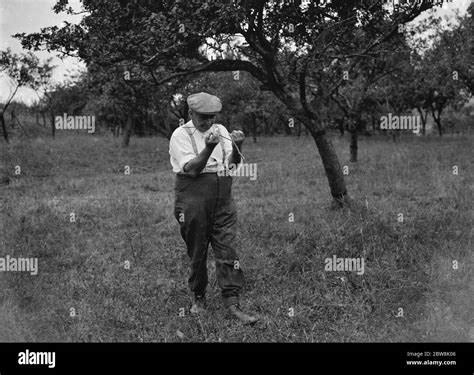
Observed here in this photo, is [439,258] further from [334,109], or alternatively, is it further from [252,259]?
[334,109]

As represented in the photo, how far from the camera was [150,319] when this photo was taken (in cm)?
500

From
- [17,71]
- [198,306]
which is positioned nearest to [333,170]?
[198,306]

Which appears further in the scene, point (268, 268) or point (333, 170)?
point (333, 170)

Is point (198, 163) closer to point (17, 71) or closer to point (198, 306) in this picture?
point (198, 306)

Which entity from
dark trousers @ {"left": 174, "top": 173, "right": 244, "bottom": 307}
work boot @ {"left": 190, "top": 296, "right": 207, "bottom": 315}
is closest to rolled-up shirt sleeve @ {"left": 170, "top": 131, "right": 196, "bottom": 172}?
dark trousers @ {"left": 174, "top": 173, "right": 244, "bottom": 307}

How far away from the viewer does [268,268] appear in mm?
6105

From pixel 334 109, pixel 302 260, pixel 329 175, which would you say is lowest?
pixel 302 260

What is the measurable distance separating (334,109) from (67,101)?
670 inches

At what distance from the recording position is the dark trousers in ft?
15.4

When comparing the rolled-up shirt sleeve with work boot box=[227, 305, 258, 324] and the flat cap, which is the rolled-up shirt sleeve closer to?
the flat cap

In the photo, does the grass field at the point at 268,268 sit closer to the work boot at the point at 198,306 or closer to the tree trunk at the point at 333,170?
the work boot at the point at 198,306

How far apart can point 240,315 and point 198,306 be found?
499mm
